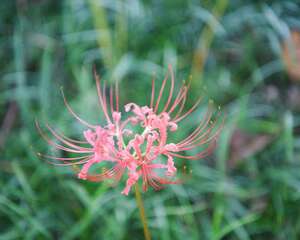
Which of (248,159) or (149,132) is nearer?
(149,132)

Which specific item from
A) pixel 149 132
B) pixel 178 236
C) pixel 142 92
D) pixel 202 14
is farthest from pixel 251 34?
pixel 149 132

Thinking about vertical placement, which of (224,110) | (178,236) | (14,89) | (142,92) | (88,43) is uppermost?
(88,43)

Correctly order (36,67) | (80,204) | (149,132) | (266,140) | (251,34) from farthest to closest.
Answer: (36,67), (251,34), (266,140), (80,204), (149,132)

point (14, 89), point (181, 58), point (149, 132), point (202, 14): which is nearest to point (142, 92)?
point (181, 58)

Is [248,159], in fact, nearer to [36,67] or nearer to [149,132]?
[149,132]

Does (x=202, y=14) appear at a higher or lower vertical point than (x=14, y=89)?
higher

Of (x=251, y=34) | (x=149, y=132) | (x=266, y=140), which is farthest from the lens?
(x=251, y=34)
